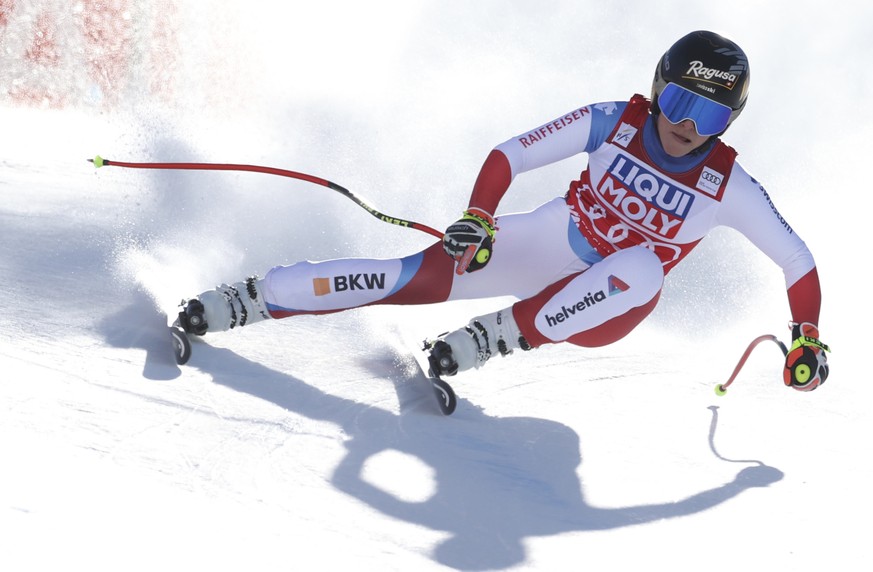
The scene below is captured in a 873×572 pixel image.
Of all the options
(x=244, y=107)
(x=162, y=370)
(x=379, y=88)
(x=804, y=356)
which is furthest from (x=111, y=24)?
(x=804, y=356)

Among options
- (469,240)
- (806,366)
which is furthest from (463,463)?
(806,366)

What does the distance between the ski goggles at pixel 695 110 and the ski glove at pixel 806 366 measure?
0.79m

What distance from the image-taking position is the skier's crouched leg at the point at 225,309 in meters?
3.48

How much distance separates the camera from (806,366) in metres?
3.40

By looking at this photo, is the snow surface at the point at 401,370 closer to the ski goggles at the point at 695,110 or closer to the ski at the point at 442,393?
the ski at the point at 442,393

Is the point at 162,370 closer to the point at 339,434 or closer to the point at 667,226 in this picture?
the point at 339,434

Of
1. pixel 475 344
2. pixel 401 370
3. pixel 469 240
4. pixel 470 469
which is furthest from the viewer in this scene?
pixel 401 370

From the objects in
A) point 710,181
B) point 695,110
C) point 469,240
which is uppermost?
point 695,110

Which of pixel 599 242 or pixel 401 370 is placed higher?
pixel 599 242

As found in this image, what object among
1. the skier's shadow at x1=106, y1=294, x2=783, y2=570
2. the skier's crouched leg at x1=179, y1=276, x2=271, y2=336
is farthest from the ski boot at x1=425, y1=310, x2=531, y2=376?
the skier's crouched leg at x1=179, y1=276, x2=271, y2=336

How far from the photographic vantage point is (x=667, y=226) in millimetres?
3623

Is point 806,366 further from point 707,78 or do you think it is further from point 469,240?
point 469,240

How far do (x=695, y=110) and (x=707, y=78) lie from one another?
11 centimetres

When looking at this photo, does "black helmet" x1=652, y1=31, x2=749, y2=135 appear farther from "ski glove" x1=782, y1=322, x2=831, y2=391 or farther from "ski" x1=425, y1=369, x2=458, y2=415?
"ski" x1=425, y1=369, x2=458, y2=415
